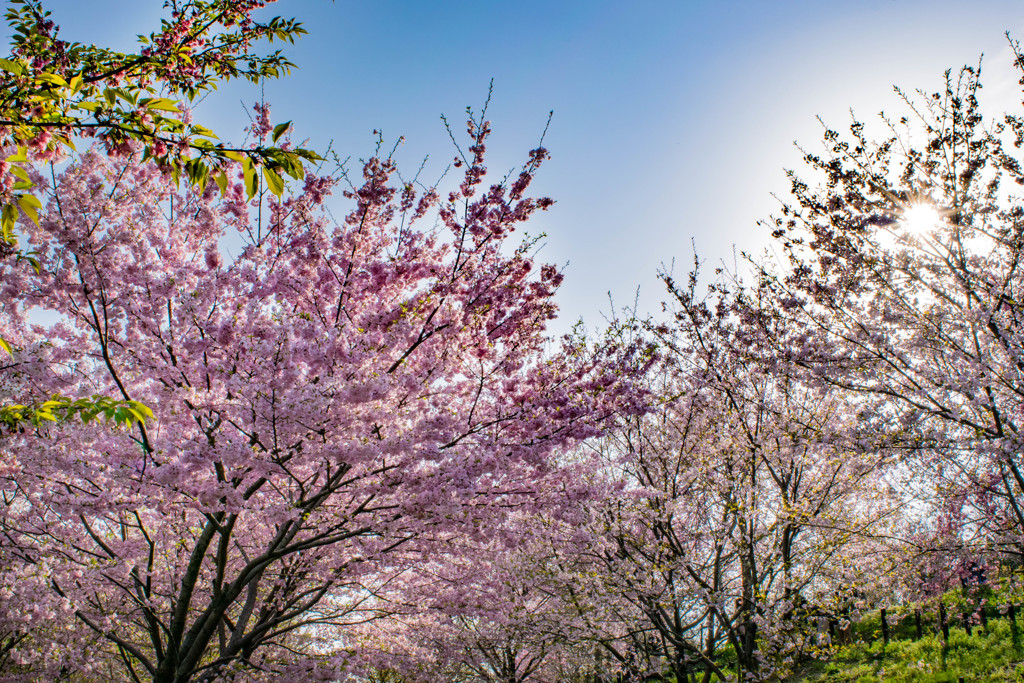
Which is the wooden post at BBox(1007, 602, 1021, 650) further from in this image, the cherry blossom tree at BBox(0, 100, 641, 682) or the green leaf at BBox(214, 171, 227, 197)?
the green leaf at BBox(214, 171, 227, 197)

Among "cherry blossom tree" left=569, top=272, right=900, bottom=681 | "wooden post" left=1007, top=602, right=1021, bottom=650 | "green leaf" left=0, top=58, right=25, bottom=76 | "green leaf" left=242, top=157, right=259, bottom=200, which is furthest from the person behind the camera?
"wooden post" left=1007, top=602, right=1021, bottom=650


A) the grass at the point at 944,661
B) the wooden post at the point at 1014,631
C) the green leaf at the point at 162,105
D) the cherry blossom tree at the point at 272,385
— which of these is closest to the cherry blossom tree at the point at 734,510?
the cherry blossom tree at the point at 272,385

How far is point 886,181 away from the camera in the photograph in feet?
25.1

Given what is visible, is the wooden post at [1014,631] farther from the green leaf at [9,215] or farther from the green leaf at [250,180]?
the green leaf at [9,215]

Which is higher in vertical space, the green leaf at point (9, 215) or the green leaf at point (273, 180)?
the green leaf at point (9, 215)

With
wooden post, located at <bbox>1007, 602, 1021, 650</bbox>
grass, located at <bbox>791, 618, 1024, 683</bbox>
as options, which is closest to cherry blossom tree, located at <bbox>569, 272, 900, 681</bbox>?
grass, located at <bbox>791, 618, 1024, 683</bbox>

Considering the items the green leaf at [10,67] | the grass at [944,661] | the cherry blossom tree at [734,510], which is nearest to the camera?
the green leaf at [10,67]

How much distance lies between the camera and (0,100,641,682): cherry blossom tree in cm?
641

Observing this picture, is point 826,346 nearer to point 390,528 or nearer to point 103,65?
point 390,528

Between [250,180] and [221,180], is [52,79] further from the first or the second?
[250,180]

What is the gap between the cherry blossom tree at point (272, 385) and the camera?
6410 millimetres

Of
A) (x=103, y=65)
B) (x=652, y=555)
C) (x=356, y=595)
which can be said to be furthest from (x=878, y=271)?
(x=356, y=595)

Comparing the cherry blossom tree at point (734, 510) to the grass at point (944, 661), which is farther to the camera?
the grass at point (944, 661)

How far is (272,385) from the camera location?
5918 millimetres
